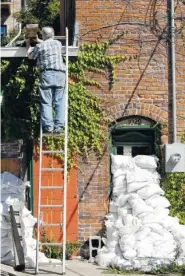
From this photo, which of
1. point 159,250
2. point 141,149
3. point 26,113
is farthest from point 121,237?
point 26,113

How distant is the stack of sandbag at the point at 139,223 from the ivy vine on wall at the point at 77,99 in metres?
0.64

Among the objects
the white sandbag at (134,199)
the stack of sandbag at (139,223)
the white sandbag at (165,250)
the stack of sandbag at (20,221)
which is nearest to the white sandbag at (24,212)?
the stack of sandbag at (20,221)

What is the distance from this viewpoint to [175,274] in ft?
32.9

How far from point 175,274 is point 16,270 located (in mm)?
2375

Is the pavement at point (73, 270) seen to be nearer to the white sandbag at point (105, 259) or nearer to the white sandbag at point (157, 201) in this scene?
the white sandbag at point (105, 259)

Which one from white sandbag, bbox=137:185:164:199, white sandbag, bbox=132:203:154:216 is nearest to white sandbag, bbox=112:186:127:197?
white sandbag, bbox=137:185:164:199

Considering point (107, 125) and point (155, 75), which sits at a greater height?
point (155, 75)

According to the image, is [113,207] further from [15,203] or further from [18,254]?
[18,254]

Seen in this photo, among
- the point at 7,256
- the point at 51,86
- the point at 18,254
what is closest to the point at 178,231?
the point at 18,254

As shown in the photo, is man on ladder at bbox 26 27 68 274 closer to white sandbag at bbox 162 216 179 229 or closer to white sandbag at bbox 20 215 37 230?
white sandbag at bbox 20 215 37 230

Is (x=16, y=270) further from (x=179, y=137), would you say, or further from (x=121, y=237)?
(x=179, y=137)

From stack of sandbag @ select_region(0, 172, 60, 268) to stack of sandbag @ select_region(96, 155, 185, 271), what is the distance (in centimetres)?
108

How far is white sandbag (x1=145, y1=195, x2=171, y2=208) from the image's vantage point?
11.1 meters

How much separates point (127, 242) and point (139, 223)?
40 cm
